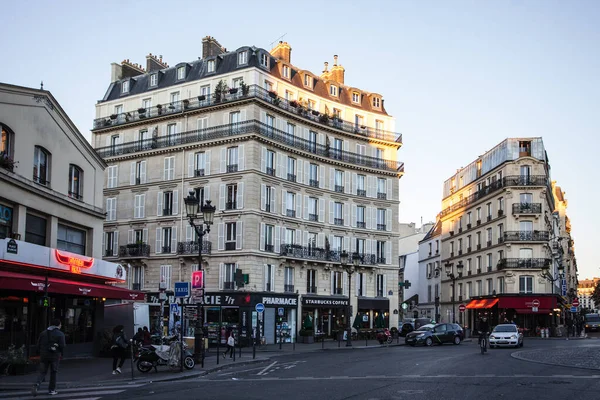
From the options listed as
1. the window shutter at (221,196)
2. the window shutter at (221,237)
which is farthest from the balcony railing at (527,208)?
the window shutter at (221,237)

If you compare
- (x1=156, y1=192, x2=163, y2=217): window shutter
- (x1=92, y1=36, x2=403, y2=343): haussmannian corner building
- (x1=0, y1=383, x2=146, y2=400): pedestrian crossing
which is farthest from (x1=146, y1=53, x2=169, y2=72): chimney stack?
(x1=0, y1=383, x2=146, y2=400): pedestrian crossing

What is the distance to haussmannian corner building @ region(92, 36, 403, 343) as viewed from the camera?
153 ft

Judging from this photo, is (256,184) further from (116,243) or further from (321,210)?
(116,243)

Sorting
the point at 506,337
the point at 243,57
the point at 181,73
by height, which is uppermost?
the point at 243,57

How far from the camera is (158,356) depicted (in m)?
21.7

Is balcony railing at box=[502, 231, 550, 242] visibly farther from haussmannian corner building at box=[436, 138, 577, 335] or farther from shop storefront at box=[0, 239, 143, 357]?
shop storefront at box=[0, 239, 143, 357]

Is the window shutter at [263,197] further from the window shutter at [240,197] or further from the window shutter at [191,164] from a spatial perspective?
the window shutter at [191,164]

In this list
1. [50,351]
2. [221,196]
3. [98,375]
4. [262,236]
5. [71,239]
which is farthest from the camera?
[221,196]

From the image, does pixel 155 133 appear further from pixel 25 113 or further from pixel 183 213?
pixel 25 113

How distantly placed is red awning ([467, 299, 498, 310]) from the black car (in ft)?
70.8

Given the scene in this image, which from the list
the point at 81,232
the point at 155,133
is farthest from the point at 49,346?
the point at 155,133

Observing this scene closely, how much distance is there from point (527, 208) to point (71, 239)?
44.8 m

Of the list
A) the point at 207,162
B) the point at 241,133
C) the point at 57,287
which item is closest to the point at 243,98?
the point at 241,133

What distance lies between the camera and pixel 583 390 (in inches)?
624
